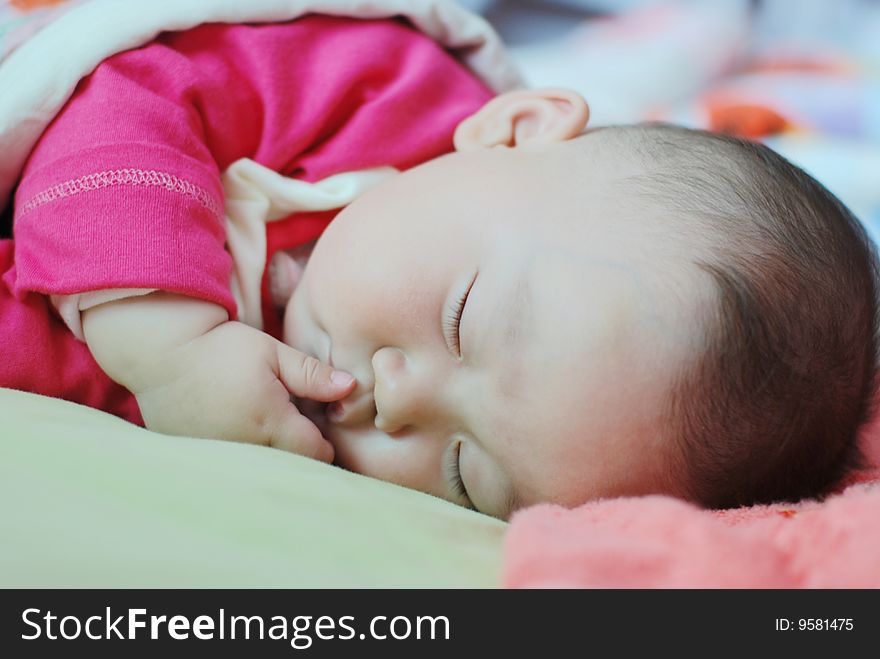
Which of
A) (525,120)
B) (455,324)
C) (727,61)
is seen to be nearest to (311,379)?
(455,324)

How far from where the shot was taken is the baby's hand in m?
0.96

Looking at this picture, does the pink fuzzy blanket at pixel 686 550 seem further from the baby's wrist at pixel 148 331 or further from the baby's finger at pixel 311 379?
the baby's wrist at pixel 148 331

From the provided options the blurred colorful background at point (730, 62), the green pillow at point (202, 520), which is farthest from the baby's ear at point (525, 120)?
the blurred colorful background at point (730, 62)

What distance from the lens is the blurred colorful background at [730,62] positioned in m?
2.04

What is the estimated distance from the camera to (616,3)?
2.31m

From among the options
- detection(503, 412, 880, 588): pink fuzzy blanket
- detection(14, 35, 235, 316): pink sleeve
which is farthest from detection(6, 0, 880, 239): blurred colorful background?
detection(503, 412, 880, 588): pink fuzzy blanket

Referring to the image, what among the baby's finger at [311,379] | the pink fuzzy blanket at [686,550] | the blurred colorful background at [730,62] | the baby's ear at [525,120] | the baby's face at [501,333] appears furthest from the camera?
the blurred colorful background at [730,62]

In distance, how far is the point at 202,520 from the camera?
2.35 ft

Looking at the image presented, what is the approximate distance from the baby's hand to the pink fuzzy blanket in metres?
0.32

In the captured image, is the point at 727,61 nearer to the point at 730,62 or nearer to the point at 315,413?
the point at 730,62

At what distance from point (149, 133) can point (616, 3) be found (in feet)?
5.21

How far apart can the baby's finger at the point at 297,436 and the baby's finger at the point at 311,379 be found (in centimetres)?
3
